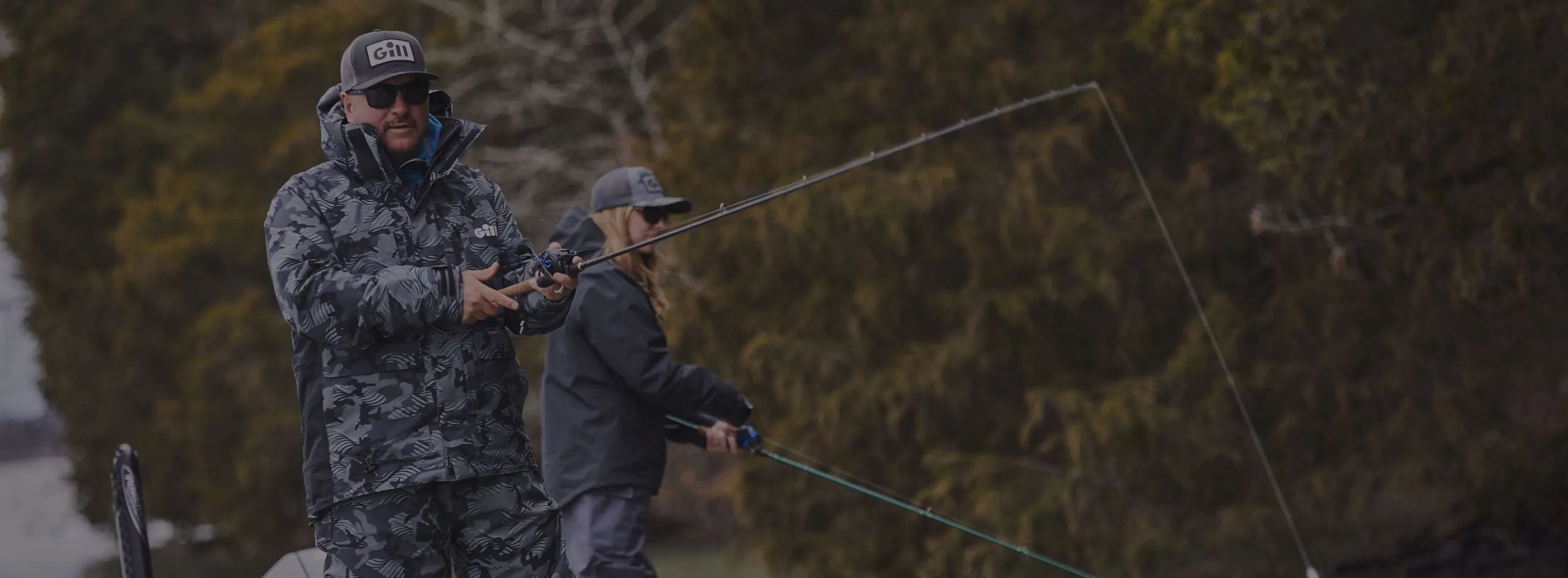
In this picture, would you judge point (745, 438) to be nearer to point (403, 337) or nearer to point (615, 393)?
point (615, 393)

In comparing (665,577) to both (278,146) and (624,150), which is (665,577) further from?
(278,146)

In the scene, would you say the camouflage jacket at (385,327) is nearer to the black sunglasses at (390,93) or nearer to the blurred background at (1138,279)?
the black sunglasses at (390,93)

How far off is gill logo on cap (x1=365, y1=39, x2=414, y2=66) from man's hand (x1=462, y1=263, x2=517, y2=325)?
0.42m

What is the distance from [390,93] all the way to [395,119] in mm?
48

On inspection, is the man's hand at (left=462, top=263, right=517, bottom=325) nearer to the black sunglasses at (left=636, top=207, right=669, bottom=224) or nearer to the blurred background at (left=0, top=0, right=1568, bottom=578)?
the black sunglasses at (left=636, top=207, right=669, bottom=224)

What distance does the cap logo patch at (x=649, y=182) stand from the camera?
199 inches

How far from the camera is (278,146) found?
14.4 m

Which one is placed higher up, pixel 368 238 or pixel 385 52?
pixel 385 52

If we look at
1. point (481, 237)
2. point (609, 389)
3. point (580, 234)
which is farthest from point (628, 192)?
point (481, 237)

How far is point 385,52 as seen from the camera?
3395mm

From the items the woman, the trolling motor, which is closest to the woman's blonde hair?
the woman

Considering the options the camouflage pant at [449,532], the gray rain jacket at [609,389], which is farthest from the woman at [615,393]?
the camouflage pant at [449,532]

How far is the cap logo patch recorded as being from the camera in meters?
5.06

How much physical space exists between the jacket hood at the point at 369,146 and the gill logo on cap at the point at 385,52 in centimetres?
12
